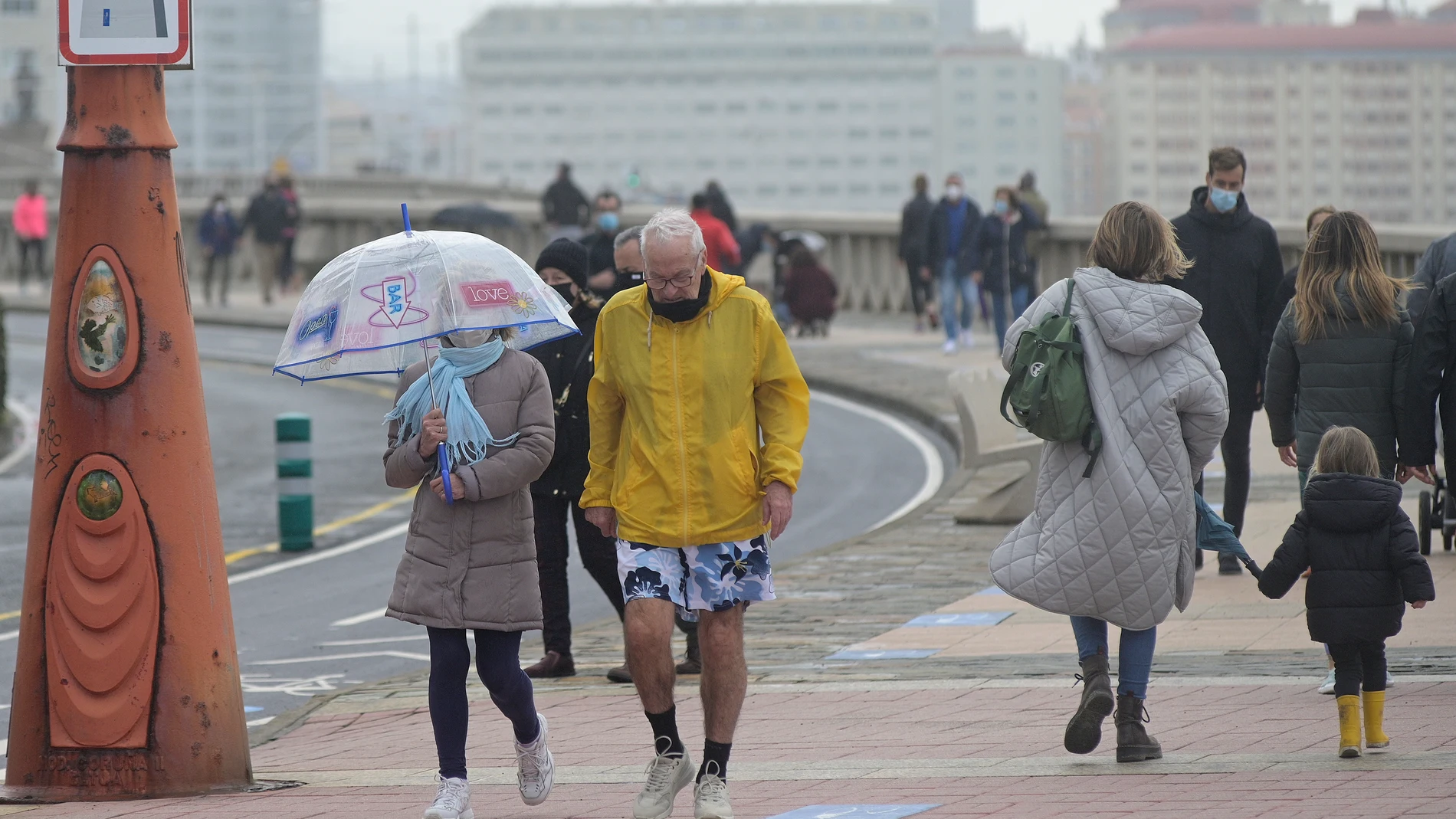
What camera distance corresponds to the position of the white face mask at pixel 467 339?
625cm

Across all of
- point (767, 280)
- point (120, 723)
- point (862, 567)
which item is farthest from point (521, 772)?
point (767, 280)

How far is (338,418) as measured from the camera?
21094mm

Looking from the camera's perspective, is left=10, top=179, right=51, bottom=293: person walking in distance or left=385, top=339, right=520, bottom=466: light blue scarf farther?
left=10, top=179, right=51, bottom=293: person walking in distance

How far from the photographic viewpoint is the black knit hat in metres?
8.44

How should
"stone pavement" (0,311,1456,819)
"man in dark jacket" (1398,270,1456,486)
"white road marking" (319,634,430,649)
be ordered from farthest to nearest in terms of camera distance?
"white road marking" (319,634,430,649), "man in dark jacket" (1398,270,1456,486), "stone pavement" (0,311,1456,819)

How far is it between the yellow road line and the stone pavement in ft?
13.5

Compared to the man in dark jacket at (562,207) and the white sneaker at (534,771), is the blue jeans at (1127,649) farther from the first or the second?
the man in dark jacket at (562,207)

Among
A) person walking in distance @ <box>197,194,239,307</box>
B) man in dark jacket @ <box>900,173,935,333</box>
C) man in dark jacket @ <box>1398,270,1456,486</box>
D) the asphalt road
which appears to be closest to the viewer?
man in dark jacket @ <box>1398,270,1456,486</box>

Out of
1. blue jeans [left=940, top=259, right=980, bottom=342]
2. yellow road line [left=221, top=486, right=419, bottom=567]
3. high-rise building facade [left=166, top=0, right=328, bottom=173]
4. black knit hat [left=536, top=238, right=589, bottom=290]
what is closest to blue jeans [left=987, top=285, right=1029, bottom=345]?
blue jeans [left=940, top=259, right=980, bottom=342]

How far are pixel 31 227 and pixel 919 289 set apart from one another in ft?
49.5

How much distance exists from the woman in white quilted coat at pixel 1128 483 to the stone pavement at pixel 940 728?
328mm

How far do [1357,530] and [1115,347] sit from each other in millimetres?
911

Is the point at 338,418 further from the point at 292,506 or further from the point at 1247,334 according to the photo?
the point at 1247,334

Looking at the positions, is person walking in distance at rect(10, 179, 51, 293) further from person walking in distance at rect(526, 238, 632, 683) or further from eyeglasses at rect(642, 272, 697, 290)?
eyeglasses at rect(642, 272, 697, 290)
